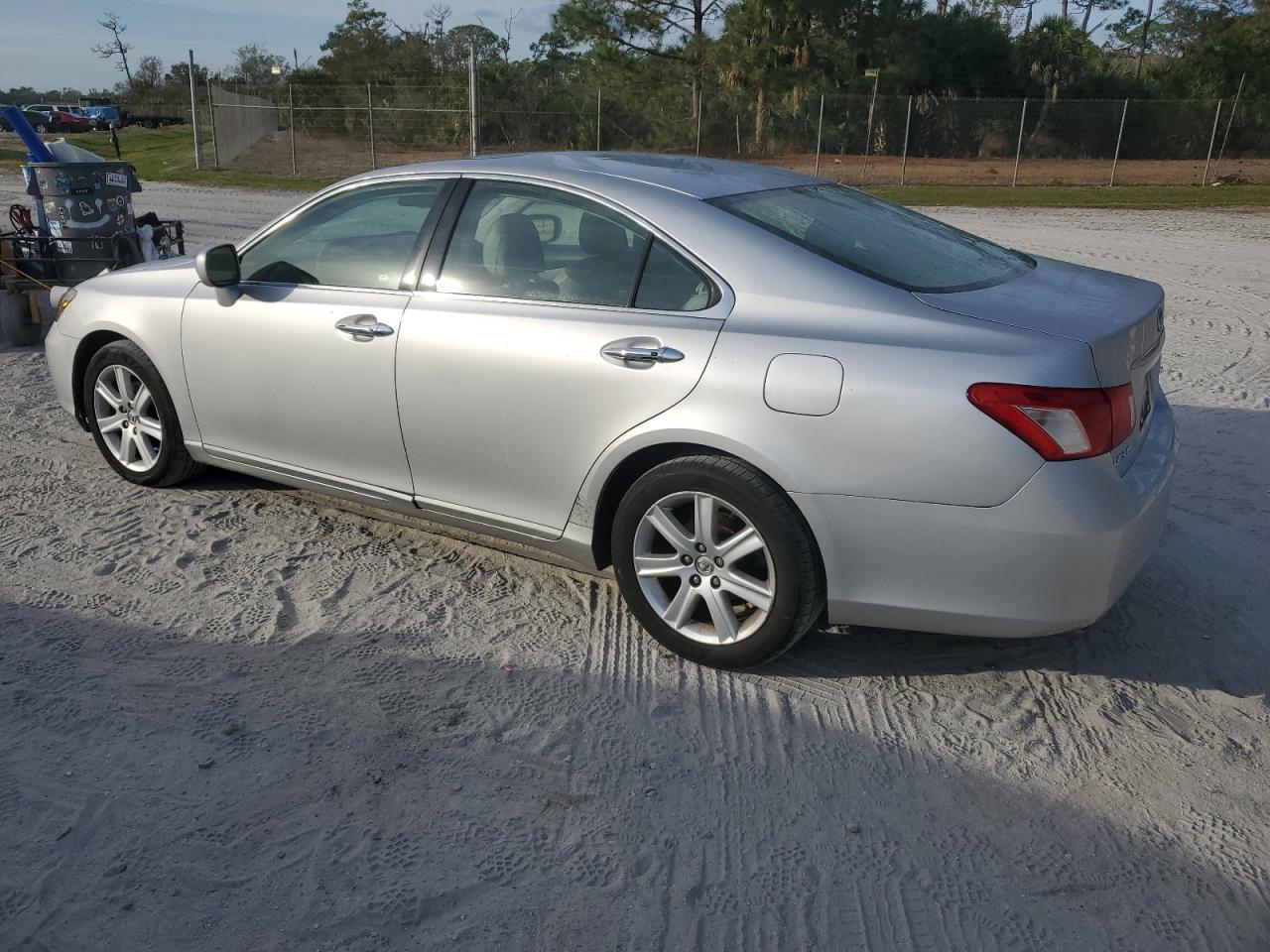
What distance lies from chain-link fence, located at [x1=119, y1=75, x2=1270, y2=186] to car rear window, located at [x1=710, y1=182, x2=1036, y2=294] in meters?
24.4

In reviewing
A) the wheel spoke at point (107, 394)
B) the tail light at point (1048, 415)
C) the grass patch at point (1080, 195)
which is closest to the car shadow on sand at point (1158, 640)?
the tail light at point (1048, 415)

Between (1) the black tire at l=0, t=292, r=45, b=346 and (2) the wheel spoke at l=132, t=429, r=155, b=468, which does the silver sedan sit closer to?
(2) the wheel spoke at l=132, t=429, r=155, b=468

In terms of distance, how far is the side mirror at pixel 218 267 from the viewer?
15.3 ft

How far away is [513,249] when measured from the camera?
164 inches

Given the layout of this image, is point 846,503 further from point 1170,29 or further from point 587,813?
point 1170,29

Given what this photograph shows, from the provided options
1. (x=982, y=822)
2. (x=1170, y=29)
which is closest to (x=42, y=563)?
(x=982, y=822)

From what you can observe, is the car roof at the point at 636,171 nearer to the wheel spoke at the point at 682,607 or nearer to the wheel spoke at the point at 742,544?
the wheel spoke at the point at 742,544

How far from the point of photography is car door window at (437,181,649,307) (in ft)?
12.7

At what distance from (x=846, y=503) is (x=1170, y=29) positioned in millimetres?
55021

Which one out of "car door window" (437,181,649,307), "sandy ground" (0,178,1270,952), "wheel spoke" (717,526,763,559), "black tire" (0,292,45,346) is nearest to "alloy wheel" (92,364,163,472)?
"sandy ground" (0,178,1270,952)

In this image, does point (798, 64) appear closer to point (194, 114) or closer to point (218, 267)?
point (194, 114)

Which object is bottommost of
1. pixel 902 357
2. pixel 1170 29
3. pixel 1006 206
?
pixel 1006 206

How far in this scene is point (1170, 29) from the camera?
161 feet

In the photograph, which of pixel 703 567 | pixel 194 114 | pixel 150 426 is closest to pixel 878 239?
pixel 703 567
